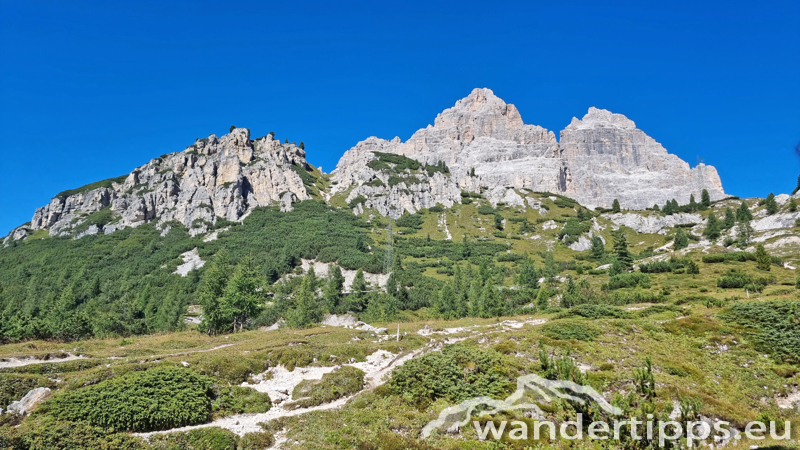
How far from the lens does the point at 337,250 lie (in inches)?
6245

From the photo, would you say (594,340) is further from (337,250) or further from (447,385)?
(337,250)

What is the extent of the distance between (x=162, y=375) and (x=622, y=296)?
217 ft

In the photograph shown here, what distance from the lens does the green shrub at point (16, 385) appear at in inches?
777

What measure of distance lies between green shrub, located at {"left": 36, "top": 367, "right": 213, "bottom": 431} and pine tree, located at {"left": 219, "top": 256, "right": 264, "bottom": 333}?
35799 mm

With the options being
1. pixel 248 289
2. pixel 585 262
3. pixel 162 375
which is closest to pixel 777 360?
pixel 162 375

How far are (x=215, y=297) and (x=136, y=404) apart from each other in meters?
42.4

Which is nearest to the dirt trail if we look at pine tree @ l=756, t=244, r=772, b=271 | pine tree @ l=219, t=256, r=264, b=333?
pine tree @ l=219, t=256, r=264, b=333

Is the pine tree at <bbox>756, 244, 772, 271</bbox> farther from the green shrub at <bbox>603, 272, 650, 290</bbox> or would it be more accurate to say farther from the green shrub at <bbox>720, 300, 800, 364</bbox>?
the green shrub at <bbox>720, 300, 800, 364</bbox>

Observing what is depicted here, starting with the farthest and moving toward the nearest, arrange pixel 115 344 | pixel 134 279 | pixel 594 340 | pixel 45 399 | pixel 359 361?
pixel 134 279 < pixel 115 344 < pixel 359 361 < pixel 594 340 < pixel 45 399

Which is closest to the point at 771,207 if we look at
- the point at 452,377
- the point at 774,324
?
the point at 774,324

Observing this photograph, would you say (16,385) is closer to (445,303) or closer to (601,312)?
(601,312)

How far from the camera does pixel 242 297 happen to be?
183 ft

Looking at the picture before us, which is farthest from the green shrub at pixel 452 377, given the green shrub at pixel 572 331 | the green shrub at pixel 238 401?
the green shrub at pixel 572 331

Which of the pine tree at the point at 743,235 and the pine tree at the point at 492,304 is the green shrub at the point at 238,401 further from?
the pine tree at the point at 743,235
